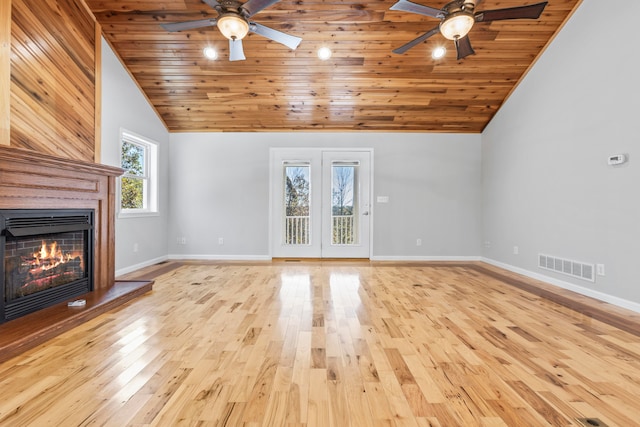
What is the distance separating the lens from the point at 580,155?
343cm

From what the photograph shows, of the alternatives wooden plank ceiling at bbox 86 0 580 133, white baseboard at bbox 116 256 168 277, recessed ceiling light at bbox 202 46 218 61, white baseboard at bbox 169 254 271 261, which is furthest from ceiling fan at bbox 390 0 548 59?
white baseboard at bbox 116 256 168 277

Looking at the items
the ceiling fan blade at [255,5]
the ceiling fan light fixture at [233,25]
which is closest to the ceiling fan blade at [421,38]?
the ceiling fan blade at [255,5]

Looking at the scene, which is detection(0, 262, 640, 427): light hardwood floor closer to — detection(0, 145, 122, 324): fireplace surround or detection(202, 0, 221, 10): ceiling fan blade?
detection(0, 145, 122, 324): fireplace surround

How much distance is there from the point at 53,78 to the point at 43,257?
171 cm

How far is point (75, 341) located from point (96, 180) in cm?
168

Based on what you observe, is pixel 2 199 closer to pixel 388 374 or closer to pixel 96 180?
pixel 96 180

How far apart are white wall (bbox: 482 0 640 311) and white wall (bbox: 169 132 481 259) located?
30.1 inches

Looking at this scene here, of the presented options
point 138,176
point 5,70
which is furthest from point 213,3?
point 138,176

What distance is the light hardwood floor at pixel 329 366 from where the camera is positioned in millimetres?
1387

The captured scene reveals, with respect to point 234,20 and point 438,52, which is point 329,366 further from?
point 438,52

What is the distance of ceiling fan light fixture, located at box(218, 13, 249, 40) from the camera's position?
2.58 m

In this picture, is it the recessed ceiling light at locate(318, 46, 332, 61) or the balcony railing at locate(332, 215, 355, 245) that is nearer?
the recessed ceiling light at locate(318, 46, 332, 61)

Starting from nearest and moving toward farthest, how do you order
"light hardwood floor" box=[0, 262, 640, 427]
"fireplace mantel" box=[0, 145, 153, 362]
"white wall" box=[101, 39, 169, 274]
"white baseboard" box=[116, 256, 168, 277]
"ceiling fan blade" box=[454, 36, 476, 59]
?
1. "light hardwood floor" box=[0, 262, 640, 427]
2. "fireplace mantel" box=[0, 145, 153, 362]
3. "ceiling fan blade" box=[454, 36, 476, 59]
4. "white wall" box=[101, 39, 169, 274]
5. "white baseboard" box=[116, 256, 168, 277]

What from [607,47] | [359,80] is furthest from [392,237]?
[607,47]
